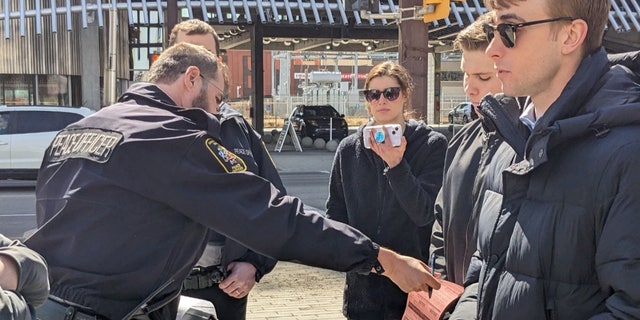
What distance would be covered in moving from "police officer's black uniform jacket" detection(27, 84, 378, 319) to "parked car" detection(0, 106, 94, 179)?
1217 cm

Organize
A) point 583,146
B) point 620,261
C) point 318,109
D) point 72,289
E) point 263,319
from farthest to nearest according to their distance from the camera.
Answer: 1. point 318,109
2. point 263,319
3. point 72,289
4. point 583,146
5. point 620,261

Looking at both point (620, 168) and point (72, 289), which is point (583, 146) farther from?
point (72, 289)

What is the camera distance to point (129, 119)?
223 cm

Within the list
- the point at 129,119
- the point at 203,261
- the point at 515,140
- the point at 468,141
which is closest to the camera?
the point at 515,140

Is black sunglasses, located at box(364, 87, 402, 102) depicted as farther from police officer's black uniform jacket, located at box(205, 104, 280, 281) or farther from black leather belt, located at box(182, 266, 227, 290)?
black leather belt, located at box(182, 266, 227, 290)

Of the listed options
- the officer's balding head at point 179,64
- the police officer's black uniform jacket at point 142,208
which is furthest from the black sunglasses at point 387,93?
the police officer's black uniform jacket at point 142,208

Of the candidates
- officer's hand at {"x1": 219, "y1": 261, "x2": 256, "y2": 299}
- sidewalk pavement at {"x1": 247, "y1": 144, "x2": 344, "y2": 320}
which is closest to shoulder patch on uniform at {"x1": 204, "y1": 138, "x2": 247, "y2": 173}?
officer's hand at {"x1": 219, "y1": 261, "x2": 256, "y2": 299}

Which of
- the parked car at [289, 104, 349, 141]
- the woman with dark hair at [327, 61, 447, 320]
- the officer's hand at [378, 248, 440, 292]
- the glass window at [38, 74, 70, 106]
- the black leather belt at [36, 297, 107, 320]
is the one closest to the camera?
the black leather belt at [36, 297, 107, 320]

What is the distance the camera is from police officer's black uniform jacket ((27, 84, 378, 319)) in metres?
2.10

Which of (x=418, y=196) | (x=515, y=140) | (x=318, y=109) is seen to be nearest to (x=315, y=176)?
(x=318, y=109)

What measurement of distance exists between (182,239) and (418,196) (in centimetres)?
121

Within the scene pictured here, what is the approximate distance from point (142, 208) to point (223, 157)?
1.02 feet

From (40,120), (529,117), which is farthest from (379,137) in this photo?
(40,120)

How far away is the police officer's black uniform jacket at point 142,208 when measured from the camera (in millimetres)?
2096
